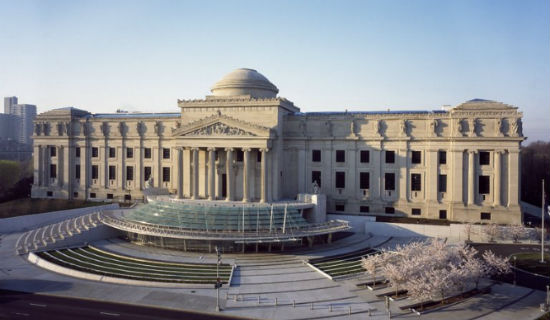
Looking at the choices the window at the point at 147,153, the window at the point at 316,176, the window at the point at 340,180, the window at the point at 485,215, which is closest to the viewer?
the window at the point at 485,215

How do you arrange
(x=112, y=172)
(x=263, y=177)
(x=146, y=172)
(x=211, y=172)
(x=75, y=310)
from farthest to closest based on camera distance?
1. (x=112, y=172)
2. (x=146, y=172)
3. (x=211, y=172)
4. (x=263, y=177)
5. (x=75, y=310)

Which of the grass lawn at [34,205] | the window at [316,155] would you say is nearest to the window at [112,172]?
the grass lawn at [34,205]

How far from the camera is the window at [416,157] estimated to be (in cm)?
7550

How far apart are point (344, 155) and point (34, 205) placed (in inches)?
2468

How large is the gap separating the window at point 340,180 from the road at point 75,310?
47137mm

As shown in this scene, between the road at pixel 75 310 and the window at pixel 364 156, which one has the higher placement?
the window at pixel 364 156

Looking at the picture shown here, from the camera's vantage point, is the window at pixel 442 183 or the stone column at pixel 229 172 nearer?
the window at pixel 442 183

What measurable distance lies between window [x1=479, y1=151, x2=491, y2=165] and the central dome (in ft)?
135

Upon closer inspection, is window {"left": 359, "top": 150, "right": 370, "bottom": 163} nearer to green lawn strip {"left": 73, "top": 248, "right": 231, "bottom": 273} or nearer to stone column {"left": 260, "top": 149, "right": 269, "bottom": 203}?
stone column {"left": 260, "top": 149, "right": 269, "bottom": 203}

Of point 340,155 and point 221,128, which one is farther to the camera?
point 340,155

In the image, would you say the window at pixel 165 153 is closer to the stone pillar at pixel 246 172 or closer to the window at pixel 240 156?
the window at pixel 240 156

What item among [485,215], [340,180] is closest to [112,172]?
[340,180]

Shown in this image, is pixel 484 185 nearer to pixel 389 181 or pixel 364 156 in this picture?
pixel 389 181

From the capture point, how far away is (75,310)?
37.8 metres
